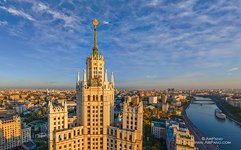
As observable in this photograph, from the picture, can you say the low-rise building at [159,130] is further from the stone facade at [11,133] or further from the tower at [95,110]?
the stone facade at [11,133]

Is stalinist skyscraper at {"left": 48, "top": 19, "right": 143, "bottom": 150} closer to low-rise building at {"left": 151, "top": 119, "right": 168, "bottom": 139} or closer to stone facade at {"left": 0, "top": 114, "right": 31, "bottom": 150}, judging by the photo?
stone facade at {"left": 0, "top": 114, "right": 31, "bottom": 150}

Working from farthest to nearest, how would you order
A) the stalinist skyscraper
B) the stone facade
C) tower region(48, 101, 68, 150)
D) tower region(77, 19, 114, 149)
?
the stone facade → tower region(77, 19, 114, 149) → the stalinist skyscraper → tower region(48, 101, 68, 150)

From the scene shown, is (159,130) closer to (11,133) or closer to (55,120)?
(55,120)

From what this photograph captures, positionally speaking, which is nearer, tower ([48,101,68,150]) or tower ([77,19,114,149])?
tower ([48,101,68,150])

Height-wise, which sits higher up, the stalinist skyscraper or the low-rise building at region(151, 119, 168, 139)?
the stalinist skyscraper

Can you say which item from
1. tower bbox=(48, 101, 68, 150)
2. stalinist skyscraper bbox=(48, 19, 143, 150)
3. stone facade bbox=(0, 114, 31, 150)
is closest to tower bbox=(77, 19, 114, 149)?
stalinist skyscraper bbox=(48, 19, 143, 150)

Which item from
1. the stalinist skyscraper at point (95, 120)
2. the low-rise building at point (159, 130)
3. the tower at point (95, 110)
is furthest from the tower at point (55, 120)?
the low-rise building at point (159, 130)

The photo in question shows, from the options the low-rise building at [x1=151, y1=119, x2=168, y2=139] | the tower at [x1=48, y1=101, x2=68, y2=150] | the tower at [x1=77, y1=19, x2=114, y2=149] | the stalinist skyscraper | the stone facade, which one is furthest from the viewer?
the low-rise building at [x1=151, y1=119, x2=168, y2=139]

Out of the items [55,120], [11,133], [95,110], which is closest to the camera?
[55,120]

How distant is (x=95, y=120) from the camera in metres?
38.6

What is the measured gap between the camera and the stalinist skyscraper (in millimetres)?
35625

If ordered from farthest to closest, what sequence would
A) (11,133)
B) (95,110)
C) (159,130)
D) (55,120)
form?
1. (159,130)
2. (11,133)
3. (95,110)
4. (55,120)

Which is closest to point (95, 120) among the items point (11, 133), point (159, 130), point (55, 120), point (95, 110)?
point (95, 110)

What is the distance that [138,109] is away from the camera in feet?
120
